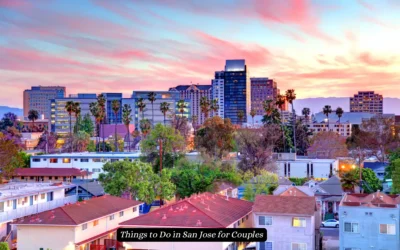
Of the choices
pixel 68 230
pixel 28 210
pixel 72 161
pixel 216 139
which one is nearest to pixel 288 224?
pixel 68 230

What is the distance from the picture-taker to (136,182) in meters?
56.8

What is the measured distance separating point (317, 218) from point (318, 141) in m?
70.2

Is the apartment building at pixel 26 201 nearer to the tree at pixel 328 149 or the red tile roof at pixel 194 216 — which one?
the red tile roof at pixel 194 216

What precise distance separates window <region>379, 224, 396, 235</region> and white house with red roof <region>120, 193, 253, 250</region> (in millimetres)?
10402

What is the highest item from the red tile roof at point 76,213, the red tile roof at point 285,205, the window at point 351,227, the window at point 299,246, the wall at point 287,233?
the red tile roof at point 285,205

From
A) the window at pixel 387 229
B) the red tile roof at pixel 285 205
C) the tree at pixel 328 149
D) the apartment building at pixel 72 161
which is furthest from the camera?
the tree at pixel 328 149

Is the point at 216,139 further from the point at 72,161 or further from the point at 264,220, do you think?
the point at 264,220

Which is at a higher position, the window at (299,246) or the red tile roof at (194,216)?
the red tile roof at (194,216)

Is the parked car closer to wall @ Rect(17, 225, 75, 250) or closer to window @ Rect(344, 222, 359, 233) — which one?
window @ Rect(344, 222, 359, 233)

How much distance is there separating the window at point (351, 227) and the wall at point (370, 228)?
0.21 m

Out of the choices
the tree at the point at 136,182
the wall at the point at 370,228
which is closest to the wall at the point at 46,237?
the tree at the point at 136,182

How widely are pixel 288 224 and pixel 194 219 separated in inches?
299

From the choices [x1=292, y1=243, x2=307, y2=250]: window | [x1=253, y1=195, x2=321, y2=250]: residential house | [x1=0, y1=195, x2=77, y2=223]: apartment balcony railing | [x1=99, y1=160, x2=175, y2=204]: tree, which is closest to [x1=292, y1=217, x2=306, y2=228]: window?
[x1=253, y1=195, x2=321, y2=250]: residential house

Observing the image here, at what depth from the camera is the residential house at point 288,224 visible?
40.1m
